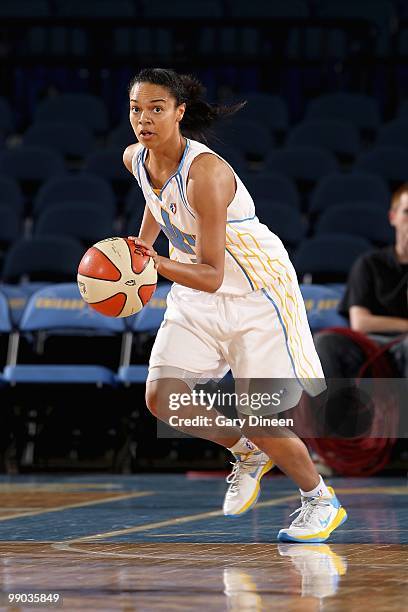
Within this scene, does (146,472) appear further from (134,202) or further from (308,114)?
(308,114)

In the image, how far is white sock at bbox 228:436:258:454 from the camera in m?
4.45

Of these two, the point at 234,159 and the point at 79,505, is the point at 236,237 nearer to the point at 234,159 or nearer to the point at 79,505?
the point at 79,505

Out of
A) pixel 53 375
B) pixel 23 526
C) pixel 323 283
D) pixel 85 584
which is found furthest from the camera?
pixel 323 283

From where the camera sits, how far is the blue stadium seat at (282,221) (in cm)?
851

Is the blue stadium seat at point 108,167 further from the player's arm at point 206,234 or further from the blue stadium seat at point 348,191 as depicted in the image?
the player's arm at point 206,234

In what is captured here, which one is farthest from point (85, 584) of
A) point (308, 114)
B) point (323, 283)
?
point (308, 114)

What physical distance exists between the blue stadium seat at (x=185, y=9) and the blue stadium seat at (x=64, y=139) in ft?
7.35

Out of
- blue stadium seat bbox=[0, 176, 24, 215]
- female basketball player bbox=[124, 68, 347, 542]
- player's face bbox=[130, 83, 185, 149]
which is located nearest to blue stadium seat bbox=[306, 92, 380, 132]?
blue stadium seat bbox=[0, 176, 24, 215]

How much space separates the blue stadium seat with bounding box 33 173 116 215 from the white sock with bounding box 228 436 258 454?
4.98 metres

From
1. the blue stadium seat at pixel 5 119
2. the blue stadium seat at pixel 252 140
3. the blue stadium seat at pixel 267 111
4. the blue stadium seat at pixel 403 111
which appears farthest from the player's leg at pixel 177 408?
the blue stadium seat at pixel 5 119

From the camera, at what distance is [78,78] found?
12070mm

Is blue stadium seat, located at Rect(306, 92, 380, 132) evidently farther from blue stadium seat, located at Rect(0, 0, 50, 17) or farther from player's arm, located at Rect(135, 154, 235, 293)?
player's arm, located at Rect(135, 154, 235, 293)

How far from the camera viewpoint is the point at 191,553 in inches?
149

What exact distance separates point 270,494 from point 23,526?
1.60m
